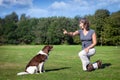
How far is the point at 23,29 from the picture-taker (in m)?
108

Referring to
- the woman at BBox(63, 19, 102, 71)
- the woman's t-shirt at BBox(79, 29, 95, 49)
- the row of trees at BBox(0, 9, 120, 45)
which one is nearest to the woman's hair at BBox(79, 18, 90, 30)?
the woman at BBox(63, 19, 102, 71)

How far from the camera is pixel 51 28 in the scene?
347ft

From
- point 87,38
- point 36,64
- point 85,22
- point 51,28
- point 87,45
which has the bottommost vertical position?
point 36,64

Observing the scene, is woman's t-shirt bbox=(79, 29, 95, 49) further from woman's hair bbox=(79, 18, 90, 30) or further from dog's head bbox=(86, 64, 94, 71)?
dog's head bbox=(86, 64, 94, 71)

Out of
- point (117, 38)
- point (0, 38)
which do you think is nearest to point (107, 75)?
point (117, 38)

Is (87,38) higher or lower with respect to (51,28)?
lower

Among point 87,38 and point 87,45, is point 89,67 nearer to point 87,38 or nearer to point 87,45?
point 87,45

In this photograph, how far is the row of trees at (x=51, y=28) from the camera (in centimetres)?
8966

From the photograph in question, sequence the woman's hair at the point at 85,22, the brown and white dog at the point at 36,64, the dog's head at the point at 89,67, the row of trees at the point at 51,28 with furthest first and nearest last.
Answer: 1. the row of trees at the point at 51,28
2. the woman's hair at the point at 85,22
3. the dog's head at the point at 89,67
4. the brown and white dog at the point at 36,64

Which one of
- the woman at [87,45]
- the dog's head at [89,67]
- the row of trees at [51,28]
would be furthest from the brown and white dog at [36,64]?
the row of trees at [51,28]

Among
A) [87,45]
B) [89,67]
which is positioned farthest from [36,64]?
[87,45]

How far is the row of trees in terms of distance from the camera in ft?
294

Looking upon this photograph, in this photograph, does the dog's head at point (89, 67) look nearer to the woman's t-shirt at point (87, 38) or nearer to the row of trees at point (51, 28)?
the woman's t-shirt at point (87, 38)

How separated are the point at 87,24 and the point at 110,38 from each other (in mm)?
75351
